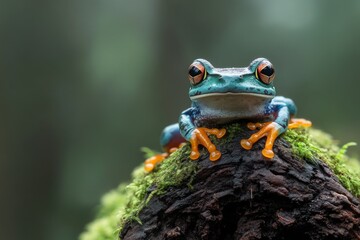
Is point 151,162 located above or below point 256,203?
above

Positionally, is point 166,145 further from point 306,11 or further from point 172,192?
point 306,11

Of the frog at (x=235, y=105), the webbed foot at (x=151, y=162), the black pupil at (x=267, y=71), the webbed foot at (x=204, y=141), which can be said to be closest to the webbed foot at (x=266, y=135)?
the frog at (x=235, y=105)

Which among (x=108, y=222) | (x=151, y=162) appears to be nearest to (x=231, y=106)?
(x=151, y=162)

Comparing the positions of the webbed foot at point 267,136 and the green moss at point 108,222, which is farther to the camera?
the green moss at point 108,222

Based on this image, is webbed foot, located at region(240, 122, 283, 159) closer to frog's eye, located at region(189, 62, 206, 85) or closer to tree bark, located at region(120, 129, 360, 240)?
tree bark, located at region(120, 129, 360, 240)

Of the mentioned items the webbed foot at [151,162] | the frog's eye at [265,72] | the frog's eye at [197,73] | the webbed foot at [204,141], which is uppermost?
the webbed foot at [151,162]

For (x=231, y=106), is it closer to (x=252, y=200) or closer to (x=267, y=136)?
(x=267, y=136)

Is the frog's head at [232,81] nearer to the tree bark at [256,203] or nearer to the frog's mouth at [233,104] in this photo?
the frog's mouth at [233,104]
